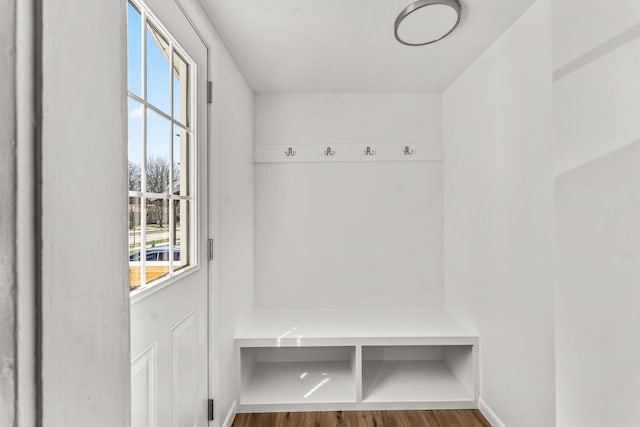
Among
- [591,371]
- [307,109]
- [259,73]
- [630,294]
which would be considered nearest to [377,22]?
[259,73]

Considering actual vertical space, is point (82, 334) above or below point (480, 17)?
below

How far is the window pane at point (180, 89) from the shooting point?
4.64 ft

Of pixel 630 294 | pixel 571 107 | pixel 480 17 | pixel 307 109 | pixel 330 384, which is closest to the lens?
pixel 630 294

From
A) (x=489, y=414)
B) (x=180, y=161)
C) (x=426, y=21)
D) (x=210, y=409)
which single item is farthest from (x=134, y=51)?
(x=489, y=414)

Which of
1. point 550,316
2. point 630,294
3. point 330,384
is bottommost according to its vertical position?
point 330,384

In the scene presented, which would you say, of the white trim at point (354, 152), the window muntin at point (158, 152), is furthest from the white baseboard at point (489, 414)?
the window muntin at point (158, 152)

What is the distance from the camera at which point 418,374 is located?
100 inches

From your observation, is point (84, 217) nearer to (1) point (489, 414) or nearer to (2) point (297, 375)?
(1) point (489, 414)

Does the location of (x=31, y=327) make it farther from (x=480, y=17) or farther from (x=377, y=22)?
(x=480, y=17)

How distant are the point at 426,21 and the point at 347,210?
1.45m

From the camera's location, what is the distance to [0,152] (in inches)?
10.5

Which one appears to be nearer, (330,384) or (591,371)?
(591,371)

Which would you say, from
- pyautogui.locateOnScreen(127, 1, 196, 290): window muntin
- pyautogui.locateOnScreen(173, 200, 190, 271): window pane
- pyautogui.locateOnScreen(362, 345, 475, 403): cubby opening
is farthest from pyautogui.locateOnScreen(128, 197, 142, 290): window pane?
pyautogui.locateOnScreen(362, 345, 475, 403): cubby opening

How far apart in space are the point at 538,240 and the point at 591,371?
760 millimetres
